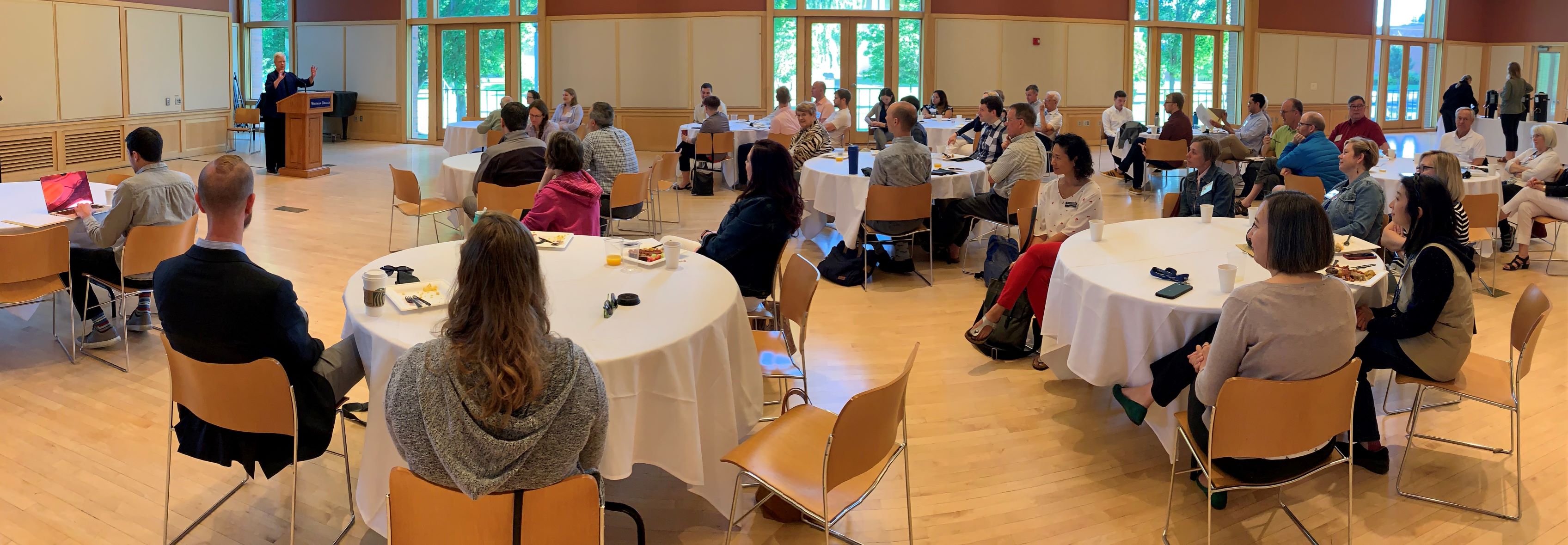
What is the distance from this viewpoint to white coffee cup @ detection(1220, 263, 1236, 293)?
3715mm

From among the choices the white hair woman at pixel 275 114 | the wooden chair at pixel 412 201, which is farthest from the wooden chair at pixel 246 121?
the wooden chair at pixel 412 201

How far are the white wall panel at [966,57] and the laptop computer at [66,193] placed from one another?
1251cm

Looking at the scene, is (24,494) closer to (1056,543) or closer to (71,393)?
(71,393)

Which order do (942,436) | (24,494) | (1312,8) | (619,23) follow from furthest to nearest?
(1312,8)
(619,23)
(942,436)
(24,494)

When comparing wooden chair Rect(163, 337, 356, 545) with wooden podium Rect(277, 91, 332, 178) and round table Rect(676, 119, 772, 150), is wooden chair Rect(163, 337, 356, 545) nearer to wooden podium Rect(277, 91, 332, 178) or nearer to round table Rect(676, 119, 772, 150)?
round table Rect(676, 119, 772, 150)

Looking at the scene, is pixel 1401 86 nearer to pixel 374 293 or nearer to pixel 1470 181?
pixel 1470 181

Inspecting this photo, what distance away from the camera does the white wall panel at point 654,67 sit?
15523 mm

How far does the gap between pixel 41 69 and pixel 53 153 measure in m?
1.01

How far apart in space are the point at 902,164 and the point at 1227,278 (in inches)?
126

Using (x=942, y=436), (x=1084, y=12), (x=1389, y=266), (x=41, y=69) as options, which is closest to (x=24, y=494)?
(x=942, y=436)

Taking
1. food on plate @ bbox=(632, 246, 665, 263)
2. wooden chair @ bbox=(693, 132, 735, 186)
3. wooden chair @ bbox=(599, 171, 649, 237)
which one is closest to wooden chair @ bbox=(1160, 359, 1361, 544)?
food on plate @ bbox=(632, 246, 665, 263)

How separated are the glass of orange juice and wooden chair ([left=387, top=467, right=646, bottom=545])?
1.86m

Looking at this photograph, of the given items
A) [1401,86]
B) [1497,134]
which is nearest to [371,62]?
[1497,134]

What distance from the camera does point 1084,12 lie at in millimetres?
16375
